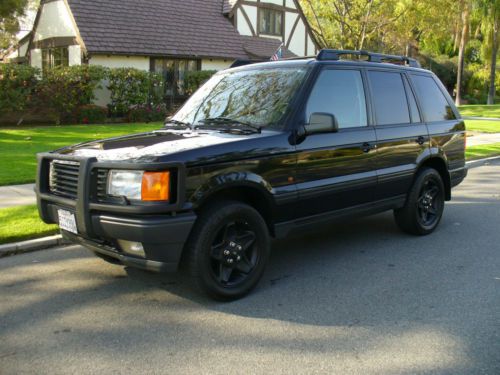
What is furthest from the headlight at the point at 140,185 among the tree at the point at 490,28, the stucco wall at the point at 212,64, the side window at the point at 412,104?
the tree at the point at 490,28

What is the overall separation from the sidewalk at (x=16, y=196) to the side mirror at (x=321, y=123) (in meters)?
4.55

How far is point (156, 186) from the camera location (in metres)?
3.98

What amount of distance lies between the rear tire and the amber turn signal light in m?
3.31

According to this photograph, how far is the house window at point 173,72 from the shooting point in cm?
2358

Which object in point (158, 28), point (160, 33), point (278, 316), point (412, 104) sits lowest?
point (278, 316)

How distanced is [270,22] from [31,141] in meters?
18.2

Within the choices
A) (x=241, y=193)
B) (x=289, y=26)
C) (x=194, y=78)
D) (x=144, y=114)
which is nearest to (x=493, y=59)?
(x=289, y=26)

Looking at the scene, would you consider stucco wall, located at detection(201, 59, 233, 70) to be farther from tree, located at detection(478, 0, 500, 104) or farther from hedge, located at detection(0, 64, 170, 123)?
tree, located at detection(478, 0, 500, 104)

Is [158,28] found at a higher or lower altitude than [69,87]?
higher

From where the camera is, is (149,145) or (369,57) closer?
(149,145)

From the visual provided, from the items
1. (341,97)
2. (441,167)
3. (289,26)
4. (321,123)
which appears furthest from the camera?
(289,26)

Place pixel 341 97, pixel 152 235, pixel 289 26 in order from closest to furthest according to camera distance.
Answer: pixel 152 235
pixel 341 97
pixel 289 26

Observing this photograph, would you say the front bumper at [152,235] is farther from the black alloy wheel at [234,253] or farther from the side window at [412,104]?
the side window at [412,104]

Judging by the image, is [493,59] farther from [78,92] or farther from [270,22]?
[78,92]
